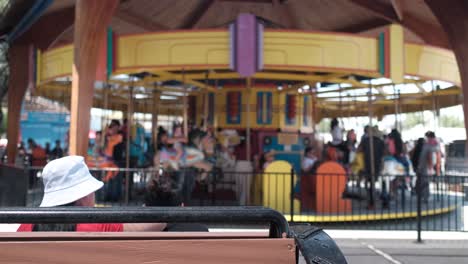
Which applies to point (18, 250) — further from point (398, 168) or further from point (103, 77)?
point (398, 168)

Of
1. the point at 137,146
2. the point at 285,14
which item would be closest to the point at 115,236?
the point at 137,146

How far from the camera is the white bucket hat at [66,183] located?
86.6 inches

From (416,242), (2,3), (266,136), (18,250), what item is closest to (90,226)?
(18,250)

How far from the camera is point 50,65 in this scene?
11.1m

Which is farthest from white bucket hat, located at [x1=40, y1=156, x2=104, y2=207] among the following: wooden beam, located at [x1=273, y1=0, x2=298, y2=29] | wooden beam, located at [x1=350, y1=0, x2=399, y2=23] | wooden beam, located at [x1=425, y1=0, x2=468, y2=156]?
wooden beam, located at [x1=273, y1=0, x2=298, y2=29]

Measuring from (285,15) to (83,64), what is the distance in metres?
8.32

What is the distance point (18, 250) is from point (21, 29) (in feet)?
44.5

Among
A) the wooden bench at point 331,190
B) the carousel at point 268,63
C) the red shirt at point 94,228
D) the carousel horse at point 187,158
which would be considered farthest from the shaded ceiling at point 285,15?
the red shirt at point 94,228

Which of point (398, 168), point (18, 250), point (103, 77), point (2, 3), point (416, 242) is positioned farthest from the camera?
point (2, 3)

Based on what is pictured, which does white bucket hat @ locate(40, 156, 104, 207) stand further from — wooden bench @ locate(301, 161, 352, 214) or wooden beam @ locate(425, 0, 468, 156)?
wooden beam @ locate(425, 0, 468, 156)

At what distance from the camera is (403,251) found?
7125mm

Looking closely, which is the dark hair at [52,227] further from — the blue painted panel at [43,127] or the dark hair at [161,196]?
the blue painted panel at [43,127]

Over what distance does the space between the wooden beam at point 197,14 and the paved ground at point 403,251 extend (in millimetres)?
9235

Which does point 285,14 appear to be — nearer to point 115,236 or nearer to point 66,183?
point 66,183
